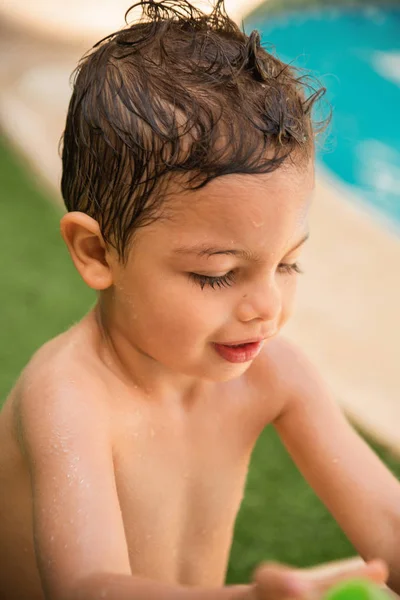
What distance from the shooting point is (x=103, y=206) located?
1.58 m

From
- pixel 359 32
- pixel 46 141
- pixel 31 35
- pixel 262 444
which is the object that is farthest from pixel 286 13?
pixel 262 444

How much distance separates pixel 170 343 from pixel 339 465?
474 mm

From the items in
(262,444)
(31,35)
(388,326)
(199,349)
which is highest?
(31,35)

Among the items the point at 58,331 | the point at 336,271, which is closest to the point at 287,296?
the point at 58,331

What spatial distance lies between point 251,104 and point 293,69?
0.30 meters

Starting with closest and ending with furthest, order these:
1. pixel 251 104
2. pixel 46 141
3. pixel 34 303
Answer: pixel 251 104 < pixel 34 303 < pixel 46 141

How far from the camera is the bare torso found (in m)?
1.71

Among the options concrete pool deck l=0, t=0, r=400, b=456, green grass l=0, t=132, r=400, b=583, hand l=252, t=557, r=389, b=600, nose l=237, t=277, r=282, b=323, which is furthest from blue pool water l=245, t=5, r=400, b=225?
hand l=252, t=557, r=389, b=600

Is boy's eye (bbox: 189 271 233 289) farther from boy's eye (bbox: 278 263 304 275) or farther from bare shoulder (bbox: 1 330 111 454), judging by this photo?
bare shoulder (bbox: 1 330 111 454)

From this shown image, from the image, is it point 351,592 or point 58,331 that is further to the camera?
point 58,331

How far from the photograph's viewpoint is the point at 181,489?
1.83 m

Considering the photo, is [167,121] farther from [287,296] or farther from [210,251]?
[287,296]

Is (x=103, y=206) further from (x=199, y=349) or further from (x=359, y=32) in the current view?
(x=359, y=32)

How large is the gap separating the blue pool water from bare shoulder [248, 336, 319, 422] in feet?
13.9
